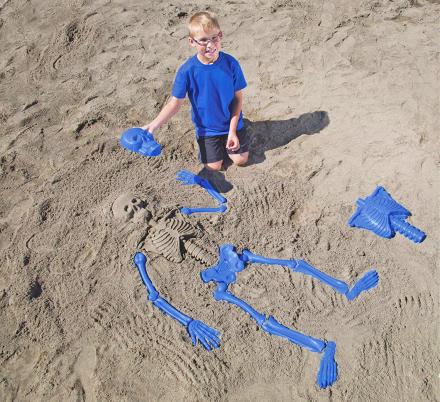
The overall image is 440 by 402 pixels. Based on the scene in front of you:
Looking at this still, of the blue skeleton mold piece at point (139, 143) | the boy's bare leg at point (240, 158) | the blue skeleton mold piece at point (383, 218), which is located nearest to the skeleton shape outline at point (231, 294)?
the blue skeleton mold piece at point (383, 218)

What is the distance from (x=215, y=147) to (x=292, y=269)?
4.27ft

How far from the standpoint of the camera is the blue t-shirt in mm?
3510

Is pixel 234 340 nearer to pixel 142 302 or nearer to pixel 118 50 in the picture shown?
pixel 142 302

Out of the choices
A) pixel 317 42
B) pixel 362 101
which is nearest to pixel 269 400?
pixel 362 101

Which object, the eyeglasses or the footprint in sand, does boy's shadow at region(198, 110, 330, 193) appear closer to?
the eyeglasses

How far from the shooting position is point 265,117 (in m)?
4.43

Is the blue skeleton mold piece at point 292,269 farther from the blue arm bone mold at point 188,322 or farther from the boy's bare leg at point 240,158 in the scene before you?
the boy's bare leg at point 240,158

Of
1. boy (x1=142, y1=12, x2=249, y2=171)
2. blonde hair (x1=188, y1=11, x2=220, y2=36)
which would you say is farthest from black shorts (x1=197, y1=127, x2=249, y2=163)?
blonde hair (x1=188, y1=11, x2=220, y2=36)

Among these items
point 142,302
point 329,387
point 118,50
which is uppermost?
point 118,50

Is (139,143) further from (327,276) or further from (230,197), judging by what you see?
(327,276)

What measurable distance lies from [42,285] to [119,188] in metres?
1.07

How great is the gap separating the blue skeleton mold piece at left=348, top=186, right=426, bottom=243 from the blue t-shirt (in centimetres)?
136

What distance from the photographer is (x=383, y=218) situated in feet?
11.3

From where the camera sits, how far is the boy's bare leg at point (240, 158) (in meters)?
3.99
